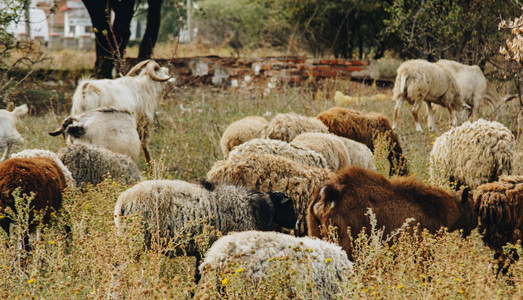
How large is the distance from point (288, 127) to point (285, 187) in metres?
2.11

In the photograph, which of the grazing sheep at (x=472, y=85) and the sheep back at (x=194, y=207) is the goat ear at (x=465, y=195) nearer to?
the sheep back at (x=194, y=207)

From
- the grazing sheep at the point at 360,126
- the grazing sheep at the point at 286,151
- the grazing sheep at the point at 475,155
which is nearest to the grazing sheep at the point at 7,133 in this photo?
the grazing sheep at the point at 286,151

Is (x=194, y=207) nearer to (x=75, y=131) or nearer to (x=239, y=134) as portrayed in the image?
(x=239, y=134)

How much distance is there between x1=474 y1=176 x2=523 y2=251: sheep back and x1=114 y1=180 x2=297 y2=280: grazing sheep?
171 cm

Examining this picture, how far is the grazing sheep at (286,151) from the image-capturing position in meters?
6.25

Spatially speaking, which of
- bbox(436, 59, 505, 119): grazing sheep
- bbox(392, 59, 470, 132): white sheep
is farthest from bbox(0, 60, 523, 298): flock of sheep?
bbox(436, 59, 505, 119): grazing sheep

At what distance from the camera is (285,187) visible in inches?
216

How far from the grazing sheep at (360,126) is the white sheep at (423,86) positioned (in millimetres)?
2865

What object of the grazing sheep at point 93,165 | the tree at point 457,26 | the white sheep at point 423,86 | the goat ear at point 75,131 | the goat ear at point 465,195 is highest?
the tree at point 457,26

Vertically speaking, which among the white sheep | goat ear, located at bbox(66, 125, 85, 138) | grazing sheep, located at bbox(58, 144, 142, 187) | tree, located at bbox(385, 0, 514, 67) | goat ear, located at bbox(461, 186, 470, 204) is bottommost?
grazing sheep, located at bbox(58, 144, 142, 187)

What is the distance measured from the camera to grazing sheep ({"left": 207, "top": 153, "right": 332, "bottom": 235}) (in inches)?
216

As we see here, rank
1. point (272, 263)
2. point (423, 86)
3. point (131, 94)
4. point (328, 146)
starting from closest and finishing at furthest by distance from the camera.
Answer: point (272, 263) → point (328, 146) → point (131, 94) → point (423, 86)

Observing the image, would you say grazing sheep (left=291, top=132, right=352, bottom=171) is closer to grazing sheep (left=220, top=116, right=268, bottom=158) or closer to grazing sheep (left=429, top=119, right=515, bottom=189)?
grazing sheep (left=220, top=116, right=268, bottom=158)

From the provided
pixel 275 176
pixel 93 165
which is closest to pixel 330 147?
pixel 275 176
